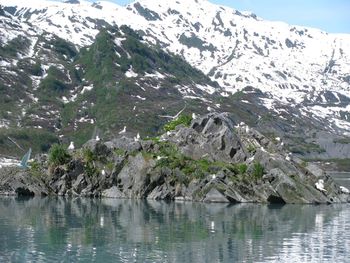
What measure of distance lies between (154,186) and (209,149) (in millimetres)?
12281

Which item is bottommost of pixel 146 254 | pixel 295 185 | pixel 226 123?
pixel 146 254

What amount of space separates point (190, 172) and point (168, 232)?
43776mm

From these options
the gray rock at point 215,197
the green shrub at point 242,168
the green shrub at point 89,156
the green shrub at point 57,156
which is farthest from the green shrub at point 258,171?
the green shrub at point 57,156

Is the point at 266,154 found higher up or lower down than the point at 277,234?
higher up

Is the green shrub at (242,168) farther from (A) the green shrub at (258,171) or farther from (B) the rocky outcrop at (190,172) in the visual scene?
(A) the green shrub at (258,171)

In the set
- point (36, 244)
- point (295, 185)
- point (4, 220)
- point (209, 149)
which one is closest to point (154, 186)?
point (209, 149)

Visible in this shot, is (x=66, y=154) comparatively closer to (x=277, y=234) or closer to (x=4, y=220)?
(x=4, y=220)

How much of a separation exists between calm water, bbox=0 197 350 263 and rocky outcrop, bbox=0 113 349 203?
773cm

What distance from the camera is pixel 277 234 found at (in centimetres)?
6669

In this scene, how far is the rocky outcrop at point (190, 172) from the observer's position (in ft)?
354

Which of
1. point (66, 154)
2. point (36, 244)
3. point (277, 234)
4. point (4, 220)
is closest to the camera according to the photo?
point (36, 244)

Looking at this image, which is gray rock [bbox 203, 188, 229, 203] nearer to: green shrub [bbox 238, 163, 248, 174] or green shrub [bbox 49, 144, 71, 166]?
green shrub [bbox 238, 163, 248, 174]

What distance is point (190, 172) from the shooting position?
109562 millimetres

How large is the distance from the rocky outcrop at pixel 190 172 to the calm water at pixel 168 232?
773 centimetres
